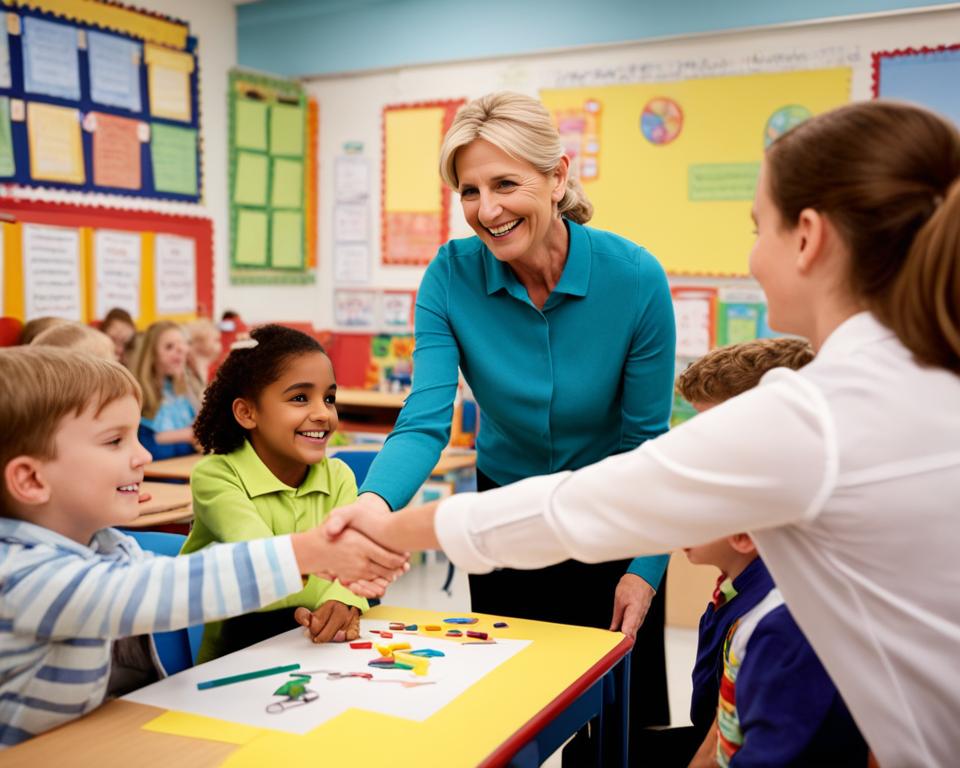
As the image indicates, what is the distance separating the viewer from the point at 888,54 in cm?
430

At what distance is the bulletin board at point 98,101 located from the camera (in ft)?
14.5

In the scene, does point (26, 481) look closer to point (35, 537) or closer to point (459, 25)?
point (35, 537)

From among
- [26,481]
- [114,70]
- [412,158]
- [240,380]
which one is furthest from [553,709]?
[412,158]

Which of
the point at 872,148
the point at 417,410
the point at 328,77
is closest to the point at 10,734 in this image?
the point at 417,410

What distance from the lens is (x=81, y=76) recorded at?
4.69m

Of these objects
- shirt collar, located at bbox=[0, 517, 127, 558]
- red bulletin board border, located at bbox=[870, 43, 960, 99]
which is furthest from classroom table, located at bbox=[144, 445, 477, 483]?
red bulletin board border, located at bbox=[870, 43, 960, 99]

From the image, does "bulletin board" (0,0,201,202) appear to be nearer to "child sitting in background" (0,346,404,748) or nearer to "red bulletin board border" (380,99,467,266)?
"red bulletin board border" (380,99,467,266)

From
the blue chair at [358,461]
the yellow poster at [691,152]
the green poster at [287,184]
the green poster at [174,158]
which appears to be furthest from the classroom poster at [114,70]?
the blue chair at [358,461]

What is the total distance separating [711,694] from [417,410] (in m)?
0.81

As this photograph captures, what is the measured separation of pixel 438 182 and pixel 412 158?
0.25m

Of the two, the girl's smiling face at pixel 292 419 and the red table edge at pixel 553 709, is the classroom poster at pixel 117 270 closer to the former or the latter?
the girl's smiling face at pixel 292 419

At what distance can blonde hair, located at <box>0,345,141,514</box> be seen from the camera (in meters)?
1.33

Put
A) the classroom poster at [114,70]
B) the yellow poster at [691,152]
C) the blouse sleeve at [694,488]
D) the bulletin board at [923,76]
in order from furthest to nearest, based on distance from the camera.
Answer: the classroom poster at [114,70]
the yellow poster at [691,152]
the bulletin board at [923,76]
the blouse sleeve at [694,488]

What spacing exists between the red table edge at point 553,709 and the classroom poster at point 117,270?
3.81 meters
